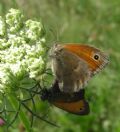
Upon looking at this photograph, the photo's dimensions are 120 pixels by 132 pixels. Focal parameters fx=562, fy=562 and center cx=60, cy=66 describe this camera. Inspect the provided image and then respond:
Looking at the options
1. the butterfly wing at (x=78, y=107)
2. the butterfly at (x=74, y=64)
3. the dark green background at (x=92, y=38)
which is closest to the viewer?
the butterfly at (x=74, y=64)

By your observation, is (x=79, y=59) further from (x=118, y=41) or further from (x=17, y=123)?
(x=118, y=41)

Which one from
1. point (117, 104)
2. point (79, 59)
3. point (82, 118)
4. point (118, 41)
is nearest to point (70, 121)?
point (82, 118)

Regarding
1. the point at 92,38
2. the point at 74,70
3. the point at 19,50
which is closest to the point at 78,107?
the point at 74,70

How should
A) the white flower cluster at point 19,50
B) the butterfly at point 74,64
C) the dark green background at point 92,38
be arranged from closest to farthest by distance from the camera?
1. the white flower cluster at point 19,50
2. the butterfly at point 74,64
3. the dark green background at point 92,38

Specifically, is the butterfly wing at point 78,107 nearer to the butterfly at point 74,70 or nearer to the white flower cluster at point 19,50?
the butterfly at point 74,70

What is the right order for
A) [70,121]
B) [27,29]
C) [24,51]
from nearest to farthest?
[24,51], [27,29], [70,121]

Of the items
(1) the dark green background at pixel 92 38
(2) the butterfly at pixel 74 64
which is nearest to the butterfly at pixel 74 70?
(2) the butterfly at pixel 74 64

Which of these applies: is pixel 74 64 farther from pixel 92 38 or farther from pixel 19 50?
pixel 92 38

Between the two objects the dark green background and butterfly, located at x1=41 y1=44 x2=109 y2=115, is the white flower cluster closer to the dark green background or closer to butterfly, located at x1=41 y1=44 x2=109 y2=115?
butterfly, located at x1=41 y1=44 x2=109 y2=115
